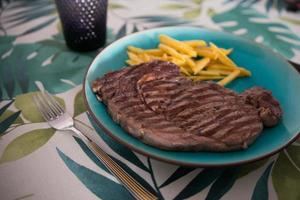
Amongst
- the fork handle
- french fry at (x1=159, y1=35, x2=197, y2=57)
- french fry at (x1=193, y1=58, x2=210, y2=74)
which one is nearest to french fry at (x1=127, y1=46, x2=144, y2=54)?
french fry at (x1=159, y1=35, x2=197, y2=57)

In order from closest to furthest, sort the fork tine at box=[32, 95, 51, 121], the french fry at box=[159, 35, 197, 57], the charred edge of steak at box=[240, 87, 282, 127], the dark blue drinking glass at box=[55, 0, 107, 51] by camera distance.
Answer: the charred edge of steak at box=[240, 87, 282, 127], the fork tine at box=[32, 95, 51, 121], the french fry at box=[159, 35, 197, 57], the dark blue drinking glass at box=[55, 0, 107, 51]

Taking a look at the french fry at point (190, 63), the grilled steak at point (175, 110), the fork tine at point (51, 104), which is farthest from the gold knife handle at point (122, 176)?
the french fry at point (190, 63)

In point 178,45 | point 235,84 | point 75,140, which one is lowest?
point 75,140

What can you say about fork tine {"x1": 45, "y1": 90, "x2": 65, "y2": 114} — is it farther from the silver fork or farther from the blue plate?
the blue plate

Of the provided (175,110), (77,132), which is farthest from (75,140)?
(175,110)

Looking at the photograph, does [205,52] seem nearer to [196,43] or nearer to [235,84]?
[196,43]

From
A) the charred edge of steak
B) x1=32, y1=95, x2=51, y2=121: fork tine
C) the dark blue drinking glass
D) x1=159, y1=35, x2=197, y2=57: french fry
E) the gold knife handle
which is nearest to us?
the gold knife handle

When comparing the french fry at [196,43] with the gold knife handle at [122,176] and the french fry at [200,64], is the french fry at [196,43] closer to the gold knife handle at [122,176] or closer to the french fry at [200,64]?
the french fry at [200,64]
